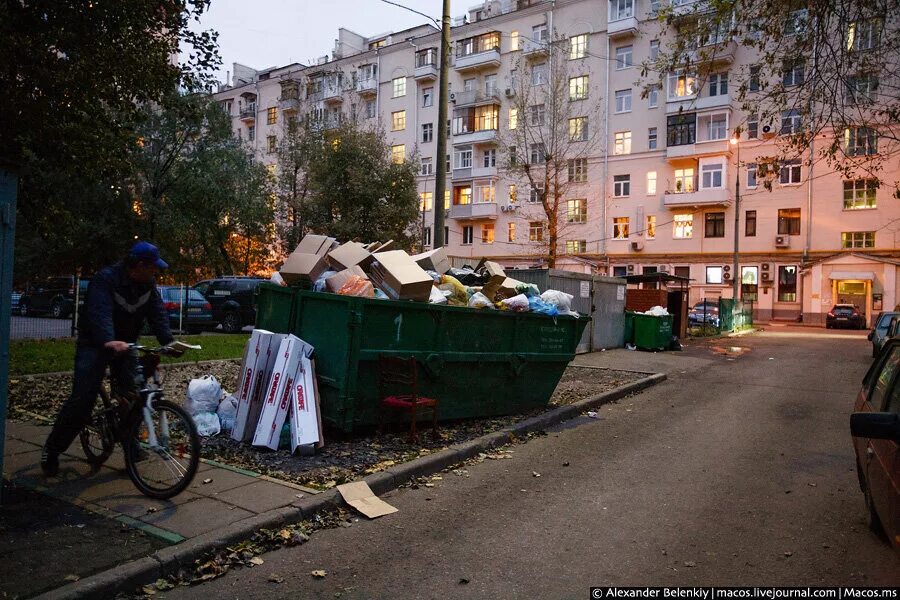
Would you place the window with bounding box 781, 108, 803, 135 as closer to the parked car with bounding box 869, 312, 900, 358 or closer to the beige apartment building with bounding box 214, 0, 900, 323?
the beige apartment building with bounding box 214, 0, 900, 323

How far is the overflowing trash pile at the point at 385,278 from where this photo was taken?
650 cm

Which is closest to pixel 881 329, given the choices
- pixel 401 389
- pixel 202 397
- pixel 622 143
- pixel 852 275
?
pixel 401 389

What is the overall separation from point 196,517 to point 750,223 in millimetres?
42064

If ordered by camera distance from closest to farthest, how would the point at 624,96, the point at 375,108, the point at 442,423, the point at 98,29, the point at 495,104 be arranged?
the point at 442,423 → the point at 98,29 → the point at 624,96 → the point at 495,104 → the point at 375,108

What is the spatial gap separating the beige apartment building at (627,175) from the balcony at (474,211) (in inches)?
4.3

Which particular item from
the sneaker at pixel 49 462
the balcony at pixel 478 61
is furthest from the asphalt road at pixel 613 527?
the balcony at pixel 478 61

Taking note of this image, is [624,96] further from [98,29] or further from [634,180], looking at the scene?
[98,29]

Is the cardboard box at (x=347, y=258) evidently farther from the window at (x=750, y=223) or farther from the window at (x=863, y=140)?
the window at (x=750, y=223)

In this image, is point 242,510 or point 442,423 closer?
point 242,510

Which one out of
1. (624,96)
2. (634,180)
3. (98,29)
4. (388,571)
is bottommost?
(388,571)

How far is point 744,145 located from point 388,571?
1632 inches

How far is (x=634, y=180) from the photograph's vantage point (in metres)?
42.5

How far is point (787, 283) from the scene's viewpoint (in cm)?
3934

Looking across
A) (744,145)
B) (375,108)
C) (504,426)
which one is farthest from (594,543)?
(375,108)
